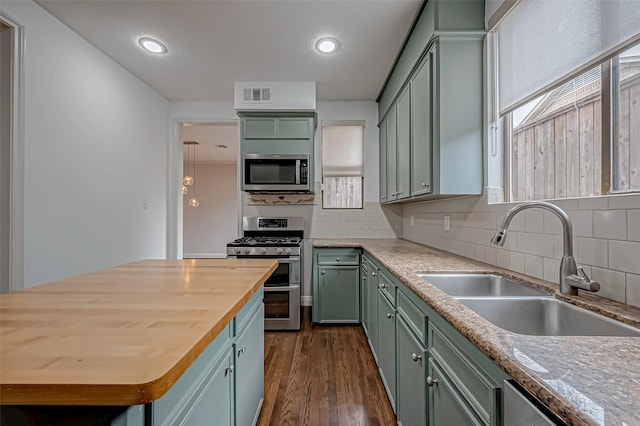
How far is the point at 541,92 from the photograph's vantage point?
55.9 inches

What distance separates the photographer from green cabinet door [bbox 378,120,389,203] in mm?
3340

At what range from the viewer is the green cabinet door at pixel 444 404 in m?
0.85

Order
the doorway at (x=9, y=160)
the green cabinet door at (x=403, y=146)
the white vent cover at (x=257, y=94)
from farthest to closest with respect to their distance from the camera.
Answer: the white vent cover at (x=257, y=94), the green cabinet door at (x=403, y=146), the doorway at (x=9, y=160)

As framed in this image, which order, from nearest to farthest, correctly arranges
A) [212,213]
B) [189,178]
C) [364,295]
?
1. [364,295]
2. [189,178]
3. [212,213]

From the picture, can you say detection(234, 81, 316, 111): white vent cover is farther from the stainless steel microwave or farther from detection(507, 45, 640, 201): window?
detection(507, 45, 640, 201): window

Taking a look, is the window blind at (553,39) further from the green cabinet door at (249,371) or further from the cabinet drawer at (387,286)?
the green cabinet door at (249,371)

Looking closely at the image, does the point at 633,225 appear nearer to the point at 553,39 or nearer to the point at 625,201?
the point at 625,201

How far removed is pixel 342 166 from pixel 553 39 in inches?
104

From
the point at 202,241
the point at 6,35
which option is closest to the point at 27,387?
the point at 6,35

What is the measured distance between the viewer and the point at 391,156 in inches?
118

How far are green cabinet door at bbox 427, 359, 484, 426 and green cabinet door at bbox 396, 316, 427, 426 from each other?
0.07 meters

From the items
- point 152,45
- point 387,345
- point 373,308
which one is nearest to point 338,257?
point 373,308

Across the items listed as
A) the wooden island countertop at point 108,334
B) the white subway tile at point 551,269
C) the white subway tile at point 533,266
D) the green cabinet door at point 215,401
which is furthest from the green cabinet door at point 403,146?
the green cabinet door at point 215,401

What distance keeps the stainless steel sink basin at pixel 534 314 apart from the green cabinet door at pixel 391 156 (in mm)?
1764
